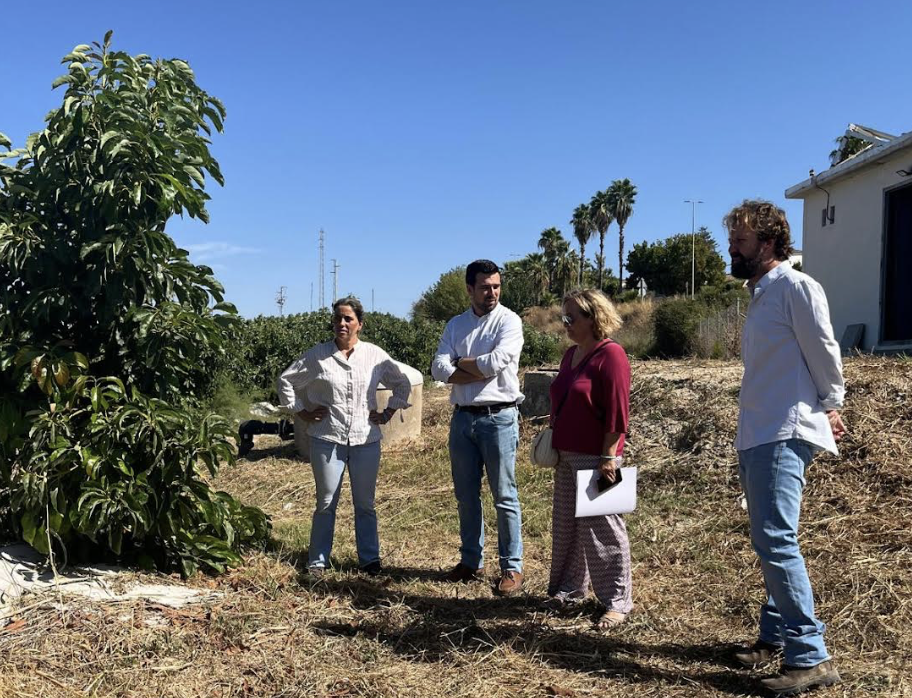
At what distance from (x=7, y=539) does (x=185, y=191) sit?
224 cm

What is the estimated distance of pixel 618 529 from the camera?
12.9ft

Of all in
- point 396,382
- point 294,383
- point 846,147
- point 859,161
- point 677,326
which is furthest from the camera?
point 846,147

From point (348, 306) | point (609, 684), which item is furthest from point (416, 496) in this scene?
point (609, 684)

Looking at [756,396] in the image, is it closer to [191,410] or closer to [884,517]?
[884,517]

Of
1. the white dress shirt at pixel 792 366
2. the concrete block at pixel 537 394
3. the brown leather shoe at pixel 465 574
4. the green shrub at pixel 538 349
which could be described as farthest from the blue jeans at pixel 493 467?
the green shrub at pixel 538 349

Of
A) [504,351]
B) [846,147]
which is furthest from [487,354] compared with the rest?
[846,147]

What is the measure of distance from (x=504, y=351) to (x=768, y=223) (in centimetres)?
171

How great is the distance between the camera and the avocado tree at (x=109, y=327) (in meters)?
4.00

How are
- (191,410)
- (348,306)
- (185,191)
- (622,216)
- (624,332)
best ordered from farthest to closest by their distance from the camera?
(622,216) → (624,332) → (348,306) → (191,410) → (185,191)

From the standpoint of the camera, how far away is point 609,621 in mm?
3918

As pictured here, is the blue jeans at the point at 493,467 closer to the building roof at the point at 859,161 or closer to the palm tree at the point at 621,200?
the building roof at the point at 859,161

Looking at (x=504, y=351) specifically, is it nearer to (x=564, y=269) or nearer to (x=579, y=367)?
(x=579, y=367)

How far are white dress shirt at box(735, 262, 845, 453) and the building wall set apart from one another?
7773 mm

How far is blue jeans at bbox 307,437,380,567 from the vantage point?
4.76m
